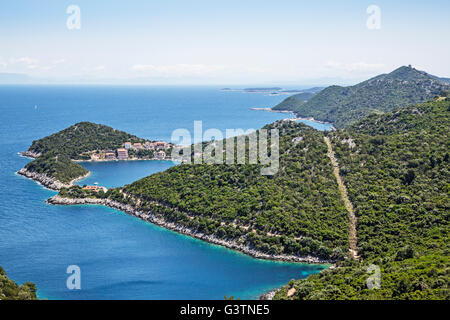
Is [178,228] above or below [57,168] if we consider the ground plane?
below

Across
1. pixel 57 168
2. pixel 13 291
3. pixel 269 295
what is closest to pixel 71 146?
pixel 57 168

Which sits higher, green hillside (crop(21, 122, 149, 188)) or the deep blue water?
green hillside (crop(21, 122, 149, 188))

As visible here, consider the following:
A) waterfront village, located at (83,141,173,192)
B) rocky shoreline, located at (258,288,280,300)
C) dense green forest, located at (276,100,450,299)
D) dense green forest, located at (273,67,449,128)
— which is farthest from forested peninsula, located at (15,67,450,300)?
dense green forest, located at (273,67,449,128)

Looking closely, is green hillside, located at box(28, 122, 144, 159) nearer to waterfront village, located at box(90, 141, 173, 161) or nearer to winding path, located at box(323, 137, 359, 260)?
waterfront village, located at box(90, 141, 173, 161)

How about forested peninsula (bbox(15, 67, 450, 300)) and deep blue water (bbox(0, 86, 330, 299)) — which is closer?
forested peninsula (bbox(15, 67, 450, 300))

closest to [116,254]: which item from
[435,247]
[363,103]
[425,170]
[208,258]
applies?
[208,258]

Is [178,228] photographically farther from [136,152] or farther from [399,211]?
[136,152]
